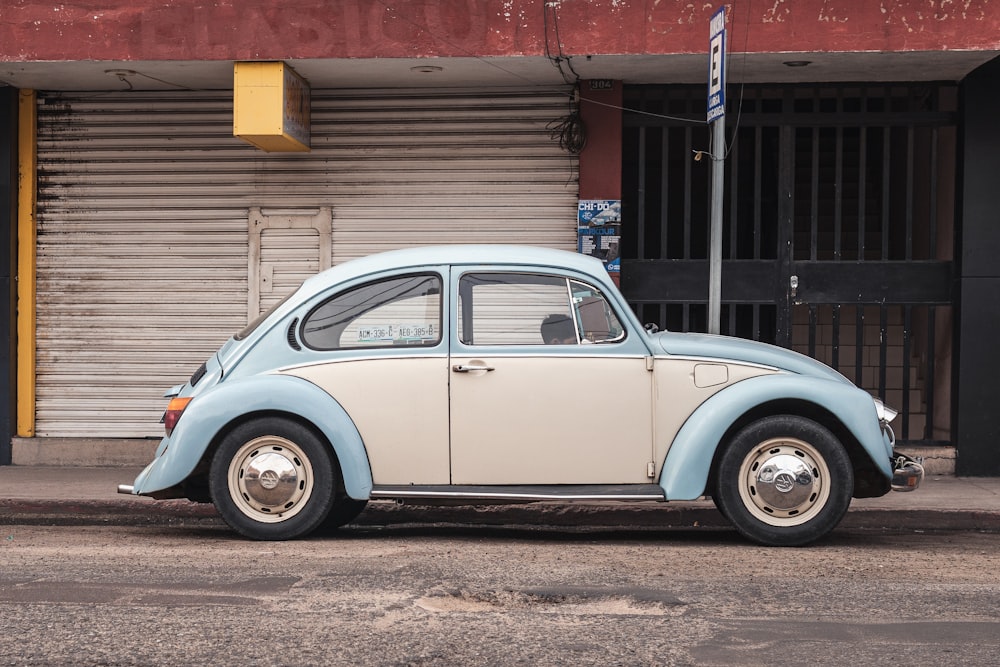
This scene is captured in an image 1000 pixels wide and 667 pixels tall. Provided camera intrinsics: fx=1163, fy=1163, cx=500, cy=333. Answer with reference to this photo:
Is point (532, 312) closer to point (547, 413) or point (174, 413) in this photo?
point (547, 413)

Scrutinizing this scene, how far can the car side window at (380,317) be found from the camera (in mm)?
6863

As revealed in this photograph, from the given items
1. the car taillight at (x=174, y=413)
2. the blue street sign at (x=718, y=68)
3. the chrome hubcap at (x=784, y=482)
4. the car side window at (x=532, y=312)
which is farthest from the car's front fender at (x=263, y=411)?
the blue street sign at (x=718, y=68)

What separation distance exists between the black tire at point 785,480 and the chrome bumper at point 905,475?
0.31 meters

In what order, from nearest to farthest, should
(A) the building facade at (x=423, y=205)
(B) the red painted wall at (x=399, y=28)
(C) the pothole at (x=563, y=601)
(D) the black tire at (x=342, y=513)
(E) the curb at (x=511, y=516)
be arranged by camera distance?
(C) the pothole at (x=563, y=601) < (D) the black tire at (x=342, y=513) < (E) the curb at (x=511, y=516) < (B) the red painted wall at (x=399, y=28) < (A) the building facade at (x=423, y=205)

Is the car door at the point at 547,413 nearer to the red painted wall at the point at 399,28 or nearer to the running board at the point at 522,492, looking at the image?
the running board at the point at 522,492

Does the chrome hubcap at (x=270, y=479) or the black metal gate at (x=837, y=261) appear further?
the black metal gate at (x=837, y=261)

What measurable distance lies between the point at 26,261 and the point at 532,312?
6.20 m

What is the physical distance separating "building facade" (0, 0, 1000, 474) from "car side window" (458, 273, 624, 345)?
3.70 m

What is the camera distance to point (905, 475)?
6699 mm

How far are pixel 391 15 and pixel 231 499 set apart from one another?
4.78 meters

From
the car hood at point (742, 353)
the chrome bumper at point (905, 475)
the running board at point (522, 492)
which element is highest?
the car hood at point (742, 353)

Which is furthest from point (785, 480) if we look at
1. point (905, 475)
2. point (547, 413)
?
point (547, 413)

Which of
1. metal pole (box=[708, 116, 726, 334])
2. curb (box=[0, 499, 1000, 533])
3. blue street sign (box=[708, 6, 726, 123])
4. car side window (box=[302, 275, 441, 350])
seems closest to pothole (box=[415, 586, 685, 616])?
car side window (box=[302, 275, 441, 350])

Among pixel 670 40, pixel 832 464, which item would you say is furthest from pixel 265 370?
pixel 670 40
